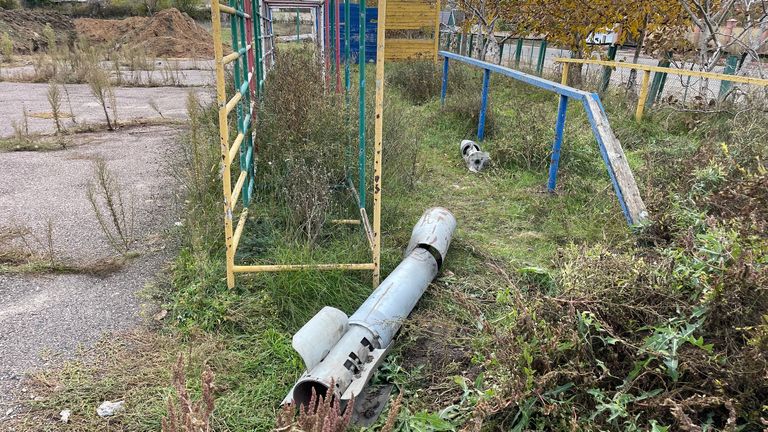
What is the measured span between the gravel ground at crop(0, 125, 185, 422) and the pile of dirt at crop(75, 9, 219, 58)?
18274 millimetres

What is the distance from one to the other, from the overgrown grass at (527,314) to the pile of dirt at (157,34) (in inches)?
835

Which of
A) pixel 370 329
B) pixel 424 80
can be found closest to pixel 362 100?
pixel 370 329

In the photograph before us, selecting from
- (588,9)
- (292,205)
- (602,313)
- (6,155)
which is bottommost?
(6,155)

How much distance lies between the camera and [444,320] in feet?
8.41

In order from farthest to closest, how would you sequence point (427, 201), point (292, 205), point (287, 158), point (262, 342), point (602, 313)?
point (427, 201), point (287, 158), point (292, 205), point (262, 342), point (602, 313)

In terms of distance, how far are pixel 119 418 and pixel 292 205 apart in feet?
5.71

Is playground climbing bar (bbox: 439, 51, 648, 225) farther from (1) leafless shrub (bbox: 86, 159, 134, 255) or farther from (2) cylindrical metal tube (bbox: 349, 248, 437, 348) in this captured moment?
(1) leafless shrub (bbox: 86, 159, 134, 255)

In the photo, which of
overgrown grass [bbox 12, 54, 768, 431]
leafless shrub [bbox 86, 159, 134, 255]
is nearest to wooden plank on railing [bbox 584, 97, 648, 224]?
overgrown grass [bbox 12, 54, 768, 431]

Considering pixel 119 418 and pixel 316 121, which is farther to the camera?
pixel 316 121

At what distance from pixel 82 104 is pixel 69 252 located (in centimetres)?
742

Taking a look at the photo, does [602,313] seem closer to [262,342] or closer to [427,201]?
[262,342]

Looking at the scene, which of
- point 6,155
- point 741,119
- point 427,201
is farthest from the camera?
point 6,155

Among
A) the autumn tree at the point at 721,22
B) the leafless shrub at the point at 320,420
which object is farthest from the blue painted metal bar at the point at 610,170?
the autumn tree at the point at 721,22

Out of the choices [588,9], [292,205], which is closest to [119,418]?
[292,205]
